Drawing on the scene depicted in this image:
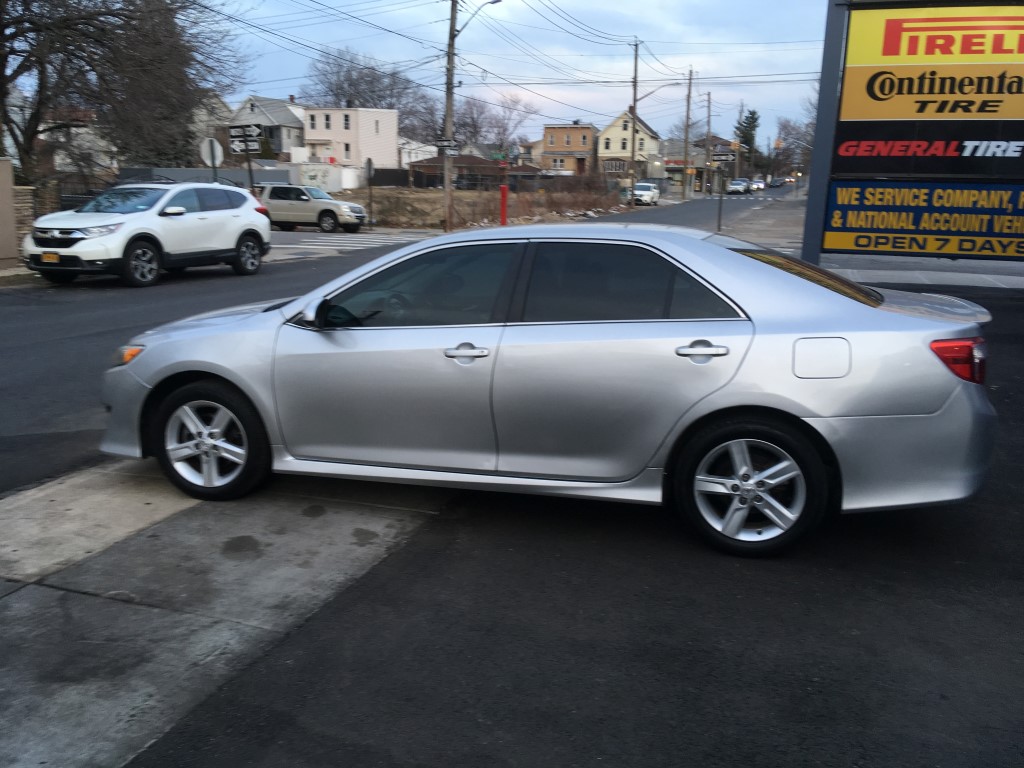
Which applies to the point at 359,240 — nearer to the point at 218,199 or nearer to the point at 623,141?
the point at 218,199

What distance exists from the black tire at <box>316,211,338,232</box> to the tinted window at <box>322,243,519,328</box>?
95.9ft

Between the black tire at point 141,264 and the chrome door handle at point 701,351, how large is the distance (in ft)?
42.2

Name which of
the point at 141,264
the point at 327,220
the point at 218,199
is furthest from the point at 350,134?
the point at 141,264

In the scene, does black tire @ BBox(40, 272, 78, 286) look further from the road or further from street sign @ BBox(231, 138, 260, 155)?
the road

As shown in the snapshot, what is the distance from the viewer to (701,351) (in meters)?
4.31

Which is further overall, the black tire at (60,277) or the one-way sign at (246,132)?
the one-way sign at (246,132)

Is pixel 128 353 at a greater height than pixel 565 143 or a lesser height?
lesser

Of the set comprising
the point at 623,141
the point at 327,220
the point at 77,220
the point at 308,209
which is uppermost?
the point at 623,141

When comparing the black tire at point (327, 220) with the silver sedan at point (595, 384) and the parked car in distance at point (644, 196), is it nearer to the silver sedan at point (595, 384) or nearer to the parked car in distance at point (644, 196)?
the silver sedan at point (595, 384)

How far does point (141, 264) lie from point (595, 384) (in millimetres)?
12876

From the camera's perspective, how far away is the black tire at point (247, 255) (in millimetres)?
17406

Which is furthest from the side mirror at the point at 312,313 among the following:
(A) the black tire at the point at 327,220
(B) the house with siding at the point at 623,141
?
(B) the house with siding at the point at 623,141

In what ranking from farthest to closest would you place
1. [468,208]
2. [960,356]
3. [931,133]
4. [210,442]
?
[468,208], [931,133], [210,442], [960,356]

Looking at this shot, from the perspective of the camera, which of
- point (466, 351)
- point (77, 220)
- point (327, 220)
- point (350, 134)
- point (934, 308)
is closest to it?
point (466, 351)
